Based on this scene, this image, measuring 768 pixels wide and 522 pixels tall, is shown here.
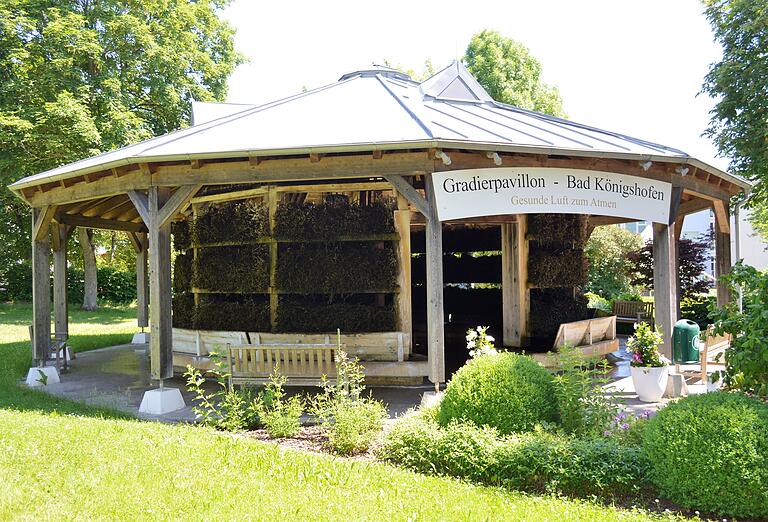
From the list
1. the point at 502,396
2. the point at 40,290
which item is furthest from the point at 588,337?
the point at 40,290

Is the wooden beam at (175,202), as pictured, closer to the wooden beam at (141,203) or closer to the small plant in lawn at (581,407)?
the wooden beam at (141,203)

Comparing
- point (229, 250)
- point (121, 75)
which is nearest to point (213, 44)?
point (121, 75)

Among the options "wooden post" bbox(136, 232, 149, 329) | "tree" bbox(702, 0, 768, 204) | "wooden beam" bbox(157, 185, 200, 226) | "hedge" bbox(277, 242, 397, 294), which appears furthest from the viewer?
"tree" bbox(702, 0, 768, 204)

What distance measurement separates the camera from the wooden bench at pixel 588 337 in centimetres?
908

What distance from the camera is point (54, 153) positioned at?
2069 centimetres

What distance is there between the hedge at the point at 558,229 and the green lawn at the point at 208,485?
264 inches

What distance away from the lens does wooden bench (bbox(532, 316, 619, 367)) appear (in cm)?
908

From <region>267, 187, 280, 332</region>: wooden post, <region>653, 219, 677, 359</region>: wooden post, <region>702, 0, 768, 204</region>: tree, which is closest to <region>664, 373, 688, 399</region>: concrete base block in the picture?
<region>653, 219, 677, 359</region>: wooden post

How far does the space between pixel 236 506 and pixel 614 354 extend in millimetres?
9080

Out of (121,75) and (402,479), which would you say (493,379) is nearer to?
(402,479)

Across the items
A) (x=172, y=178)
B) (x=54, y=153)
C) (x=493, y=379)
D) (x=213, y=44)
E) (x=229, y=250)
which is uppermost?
(x=213, y=44)

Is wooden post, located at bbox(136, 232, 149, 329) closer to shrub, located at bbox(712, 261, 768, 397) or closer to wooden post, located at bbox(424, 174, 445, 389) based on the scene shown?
wooden post, located at bbox(424, 174, 445, 389)

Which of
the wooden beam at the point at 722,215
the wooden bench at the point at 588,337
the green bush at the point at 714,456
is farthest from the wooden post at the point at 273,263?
the wooden beam at the point at 722,215

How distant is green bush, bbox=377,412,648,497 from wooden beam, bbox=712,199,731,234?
6.70m
